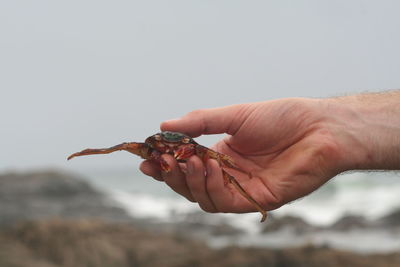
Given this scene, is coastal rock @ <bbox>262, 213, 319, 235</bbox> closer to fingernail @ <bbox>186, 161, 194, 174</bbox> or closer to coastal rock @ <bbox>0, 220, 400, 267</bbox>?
coastal rock @ <bbox>0, 220, 400, 267</bbox>

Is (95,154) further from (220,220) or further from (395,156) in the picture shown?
(220,220)

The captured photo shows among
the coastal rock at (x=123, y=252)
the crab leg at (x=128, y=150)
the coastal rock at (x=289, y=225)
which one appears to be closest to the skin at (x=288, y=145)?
the crab leg at (x=128, y=150)

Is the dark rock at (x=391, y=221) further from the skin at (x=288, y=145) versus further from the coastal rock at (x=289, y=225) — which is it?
the skin at (x=288, y=145)

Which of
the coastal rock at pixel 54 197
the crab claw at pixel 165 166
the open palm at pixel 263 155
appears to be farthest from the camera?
the coastal rock at pixel 54 197

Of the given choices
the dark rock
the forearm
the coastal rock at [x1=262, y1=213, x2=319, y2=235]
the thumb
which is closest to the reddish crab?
the thumb

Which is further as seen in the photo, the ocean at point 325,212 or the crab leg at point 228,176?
the ocean at point 325,212

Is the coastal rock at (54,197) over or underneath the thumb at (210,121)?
underneath
